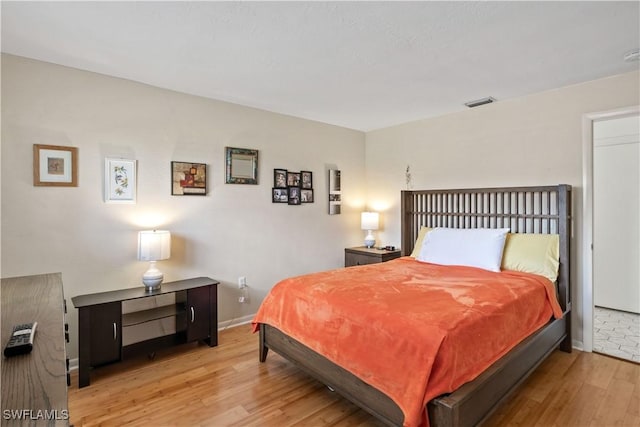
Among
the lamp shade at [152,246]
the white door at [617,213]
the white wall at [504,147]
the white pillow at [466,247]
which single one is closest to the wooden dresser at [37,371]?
the lamp shade at [152,246]

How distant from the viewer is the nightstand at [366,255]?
4.19 meters

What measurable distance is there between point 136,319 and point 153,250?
1.99 feet

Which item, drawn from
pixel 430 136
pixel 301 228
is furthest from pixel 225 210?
pixel 430 136

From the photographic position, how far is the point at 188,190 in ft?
10.9

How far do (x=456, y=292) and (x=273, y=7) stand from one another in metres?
Result: 2.15

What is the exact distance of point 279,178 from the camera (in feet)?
13.1

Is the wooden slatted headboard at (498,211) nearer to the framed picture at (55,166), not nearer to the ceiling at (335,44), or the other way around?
the ceiling at (335,44)

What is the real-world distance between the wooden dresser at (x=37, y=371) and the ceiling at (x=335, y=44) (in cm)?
163

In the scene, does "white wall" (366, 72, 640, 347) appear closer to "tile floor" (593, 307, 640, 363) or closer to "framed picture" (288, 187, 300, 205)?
"tile floor" (593, 307, 640, 363)

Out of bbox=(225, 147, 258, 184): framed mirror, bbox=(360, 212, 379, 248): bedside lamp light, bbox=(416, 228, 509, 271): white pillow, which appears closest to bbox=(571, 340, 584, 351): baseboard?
bbox=(416, 228, 509, 271): white pillow

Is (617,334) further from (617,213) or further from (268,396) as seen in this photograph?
→ (268,396)

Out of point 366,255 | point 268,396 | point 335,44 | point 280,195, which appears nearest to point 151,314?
point 268,396

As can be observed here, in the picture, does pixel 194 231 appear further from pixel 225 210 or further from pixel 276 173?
pixel 276 173

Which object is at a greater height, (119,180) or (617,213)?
(119,180)
